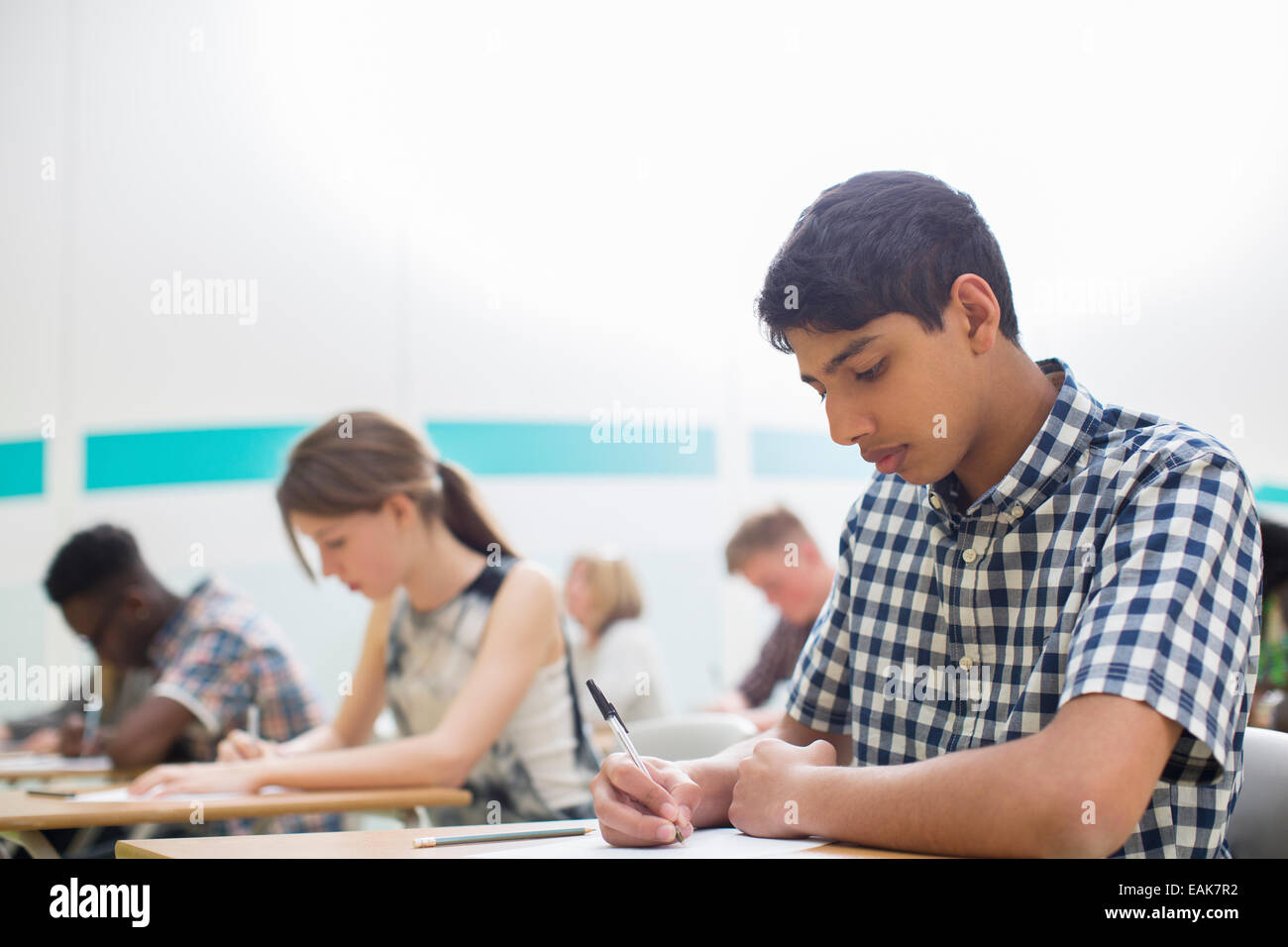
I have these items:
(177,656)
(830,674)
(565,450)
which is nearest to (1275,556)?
(830,674)

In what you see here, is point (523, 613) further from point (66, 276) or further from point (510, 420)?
point (66, 276)

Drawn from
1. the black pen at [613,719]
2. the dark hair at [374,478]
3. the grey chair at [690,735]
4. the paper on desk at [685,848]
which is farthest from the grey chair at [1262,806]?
the dark hair at [374,478]

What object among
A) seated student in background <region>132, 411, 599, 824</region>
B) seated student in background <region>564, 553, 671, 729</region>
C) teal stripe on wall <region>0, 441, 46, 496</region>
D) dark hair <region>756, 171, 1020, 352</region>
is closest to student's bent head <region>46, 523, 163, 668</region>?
seated student in background <region>132, 411, 599, 824</region>

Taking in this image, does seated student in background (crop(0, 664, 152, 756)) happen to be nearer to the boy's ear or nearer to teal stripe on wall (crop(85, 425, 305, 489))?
teal stripe on wall (crop(85, 425, 305, 489))

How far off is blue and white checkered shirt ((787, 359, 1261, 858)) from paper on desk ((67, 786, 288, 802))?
1126 millimetres

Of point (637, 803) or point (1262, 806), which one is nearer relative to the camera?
point (637, 803)

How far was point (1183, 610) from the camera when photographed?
93 cm

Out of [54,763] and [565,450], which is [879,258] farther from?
[565,450]

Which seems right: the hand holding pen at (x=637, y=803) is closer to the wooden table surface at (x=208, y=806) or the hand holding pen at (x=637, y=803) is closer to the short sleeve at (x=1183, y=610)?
the short sleeve at (x=1183, y=610)

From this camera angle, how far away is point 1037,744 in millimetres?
875

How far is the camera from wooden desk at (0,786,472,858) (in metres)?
1.75

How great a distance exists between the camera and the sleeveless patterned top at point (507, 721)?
7.04 ft

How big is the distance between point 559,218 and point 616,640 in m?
2.19

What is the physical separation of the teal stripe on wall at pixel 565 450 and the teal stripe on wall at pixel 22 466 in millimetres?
1744
